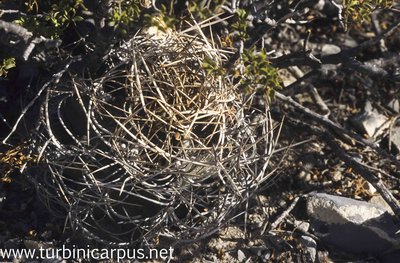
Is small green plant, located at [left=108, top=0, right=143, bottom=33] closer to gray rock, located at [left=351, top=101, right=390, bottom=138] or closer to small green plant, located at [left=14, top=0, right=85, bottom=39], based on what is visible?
small green plant, located at [left=14, top=0, right=85, bottom=39]

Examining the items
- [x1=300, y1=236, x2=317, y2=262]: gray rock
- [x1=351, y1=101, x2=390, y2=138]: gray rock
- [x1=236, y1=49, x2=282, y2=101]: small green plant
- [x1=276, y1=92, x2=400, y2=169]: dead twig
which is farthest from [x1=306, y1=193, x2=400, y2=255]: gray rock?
[x1=236, y1=49, x2=282, y2=101]: small green plant

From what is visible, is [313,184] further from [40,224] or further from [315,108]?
[40,224]

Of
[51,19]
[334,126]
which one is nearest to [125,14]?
[51,19]

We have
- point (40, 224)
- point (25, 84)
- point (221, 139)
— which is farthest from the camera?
point (25, 84)

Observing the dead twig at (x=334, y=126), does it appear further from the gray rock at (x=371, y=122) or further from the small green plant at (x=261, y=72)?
the small green plant at (x=261, y=72)

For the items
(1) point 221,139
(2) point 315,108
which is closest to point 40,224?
(1) point 221,139

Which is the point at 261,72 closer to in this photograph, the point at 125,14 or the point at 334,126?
the point at 125,14
